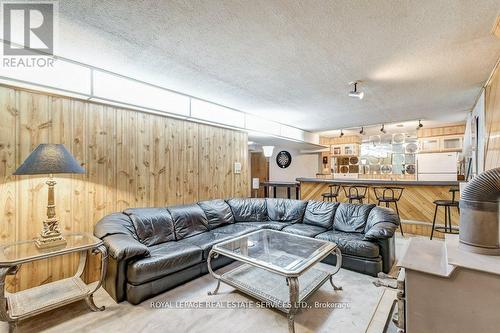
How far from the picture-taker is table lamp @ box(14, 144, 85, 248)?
198 centimetres

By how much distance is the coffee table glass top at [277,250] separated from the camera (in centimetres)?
211

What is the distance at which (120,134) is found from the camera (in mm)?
3064

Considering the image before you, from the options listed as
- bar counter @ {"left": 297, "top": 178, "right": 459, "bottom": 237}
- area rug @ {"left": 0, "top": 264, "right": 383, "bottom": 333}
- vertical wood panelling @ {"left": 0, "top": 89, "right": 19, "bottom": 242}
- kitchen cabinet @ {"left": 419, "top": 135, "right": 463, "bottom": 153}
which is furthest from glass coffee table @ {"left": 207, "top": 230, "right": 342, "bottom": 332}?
kitchen cabinet @ {"left": 419, "top": 135, "right": 463, "bottom": 153}

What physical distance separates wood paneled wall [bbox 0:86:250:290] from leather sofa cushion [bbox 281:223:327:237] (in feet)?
5.03

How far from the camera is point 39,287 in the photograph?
2.23 m

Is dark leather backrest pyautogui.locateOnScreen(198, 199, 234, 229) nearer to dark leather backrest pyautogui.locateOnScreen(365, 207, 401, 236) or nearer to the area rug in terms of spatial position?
the area rug

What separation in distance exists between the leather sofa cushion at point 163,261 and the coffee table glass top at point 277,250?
36 cm

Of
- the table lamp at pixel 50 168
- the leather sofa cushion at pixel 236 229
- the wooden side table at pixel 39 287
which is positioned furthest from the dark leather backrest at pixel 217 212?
the table lamp at pixel 50 168

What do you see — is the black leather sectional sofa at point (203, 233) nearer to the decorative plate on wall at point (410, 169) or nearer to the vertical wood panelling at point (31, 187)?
the vertical wood panelling at point (31, 187)

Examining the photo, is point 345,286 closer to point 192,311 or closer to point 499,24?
point 192,311

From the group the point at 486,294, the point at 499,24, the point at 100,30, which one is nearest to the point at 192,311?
the point at 486,294

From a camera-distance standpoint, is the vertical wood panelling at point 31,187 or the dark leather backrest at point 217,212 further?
the dark leather backrest at point 217,212

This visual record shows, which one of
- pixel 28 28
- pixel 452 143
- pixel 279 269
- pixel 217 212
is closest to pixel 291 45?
pixel 279 269

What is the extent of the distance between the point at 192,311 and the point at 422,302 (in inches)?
71.5
